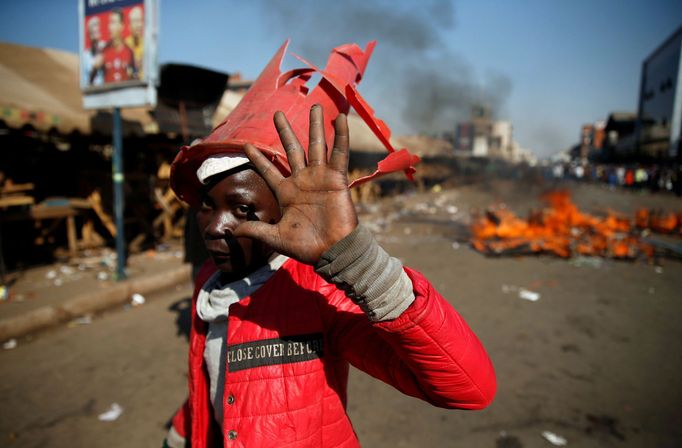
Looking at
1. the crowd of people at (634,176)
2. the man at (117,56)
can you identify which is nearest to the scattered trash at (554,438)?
the man at (117,56)

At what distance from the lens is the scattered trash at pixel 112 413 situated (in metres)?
3.34

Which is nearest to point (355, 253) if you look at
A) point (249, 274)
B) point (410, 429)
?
point (249, 274)

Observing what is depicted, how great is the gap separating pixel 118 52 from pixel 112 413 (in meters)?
5.15

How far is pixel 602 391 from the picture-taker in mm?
3691

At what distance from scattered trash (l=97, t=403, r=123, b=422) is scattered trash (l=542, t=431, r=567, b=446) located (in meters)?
3.59

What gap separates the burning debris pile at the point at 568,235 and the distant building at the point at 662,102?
2092 cm

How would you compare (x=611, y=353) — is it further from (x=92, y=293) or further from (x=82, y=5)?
(x=82, y=5)

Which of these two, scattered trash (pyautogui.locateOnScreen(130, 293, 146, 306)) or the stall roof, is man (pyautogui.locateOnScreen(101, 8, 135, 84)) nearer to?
the stall roof

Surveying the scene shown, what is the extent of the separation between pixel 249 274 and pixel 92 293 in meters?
5.44

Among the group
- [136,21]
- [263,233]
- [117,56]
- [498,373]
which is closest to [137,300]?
[117,56]

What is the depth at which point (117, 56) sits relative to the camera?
5926 mm

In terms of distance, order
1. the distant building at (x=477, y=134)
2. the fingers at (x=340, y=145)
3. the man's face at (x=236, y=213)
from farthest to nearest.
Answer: the distant building at (x=477, y=134) → the man's face at (x=236, y=213) → the fingers at (x=340, y=145)

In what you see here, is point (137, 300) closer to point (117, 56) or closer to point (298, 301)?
point (117, 56)

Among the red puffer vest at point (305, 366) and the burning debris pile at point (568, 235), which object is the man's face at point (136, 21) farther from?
the burning debris pile at point (568, 235)
